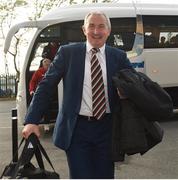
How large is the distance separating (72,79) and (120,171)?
12.0 ft

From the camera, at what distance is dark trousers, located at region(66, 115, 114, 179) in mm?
3811

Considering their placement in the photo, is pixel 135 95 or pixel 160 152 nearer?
pixel 135 95

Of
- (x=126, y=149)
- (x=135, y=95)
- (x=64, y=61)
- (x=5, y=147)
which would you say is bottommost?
(x=5, y=147)

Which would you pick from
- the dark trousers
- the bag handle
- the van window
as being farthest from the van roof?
the bag handle

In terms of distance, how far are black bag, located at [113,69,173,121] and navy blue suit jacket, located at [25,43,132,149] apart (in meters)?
0.16

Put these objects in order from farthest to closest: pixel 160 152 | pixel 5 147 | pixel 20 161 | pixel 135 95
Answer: pixel 5 147 → pixel 160 152 → pixel 135 95 → pixel 20 161

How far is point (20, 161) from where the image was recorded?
3318 millimetres

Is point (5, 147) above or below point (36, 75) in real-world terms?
below

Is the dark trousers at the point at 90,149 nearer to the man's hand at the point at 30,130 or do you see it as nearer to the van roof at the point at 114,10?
the man's hand at the point at 30,130

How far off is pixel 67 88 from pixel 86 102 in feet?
0.61

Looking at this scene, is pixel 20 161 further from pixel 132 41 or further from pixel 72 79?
pixel 132 41

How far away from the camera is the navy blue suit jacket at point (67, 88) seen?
149 inches

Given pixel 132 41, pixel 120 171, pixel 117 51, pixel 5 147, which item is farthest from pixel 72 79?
pixel 132 41

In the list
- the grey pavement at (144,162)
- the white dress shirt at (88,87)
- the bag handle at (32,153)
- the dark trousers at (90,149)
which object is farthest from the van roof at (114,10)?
the bag handle at (32,153)
